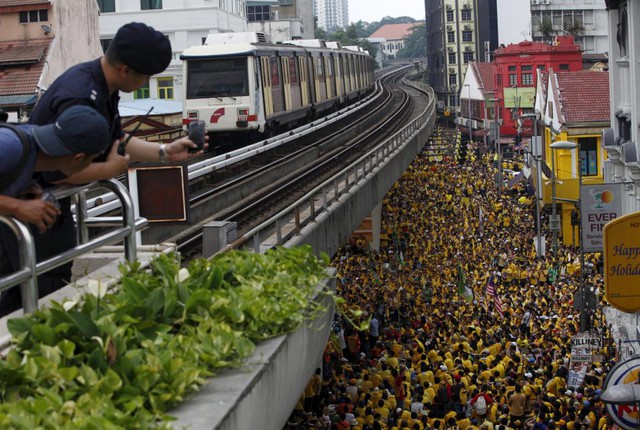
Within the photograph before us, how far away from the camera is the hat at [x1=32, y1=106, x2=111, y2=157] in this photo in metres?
4.30

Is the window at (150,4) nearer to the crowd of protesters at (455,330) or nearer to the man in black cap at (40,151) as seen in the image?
the crowd of protesters at (455,330)

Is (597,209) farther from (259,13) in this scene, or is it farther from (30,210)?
(259,13)

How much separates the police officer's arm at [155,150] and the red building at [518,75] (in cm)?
5702

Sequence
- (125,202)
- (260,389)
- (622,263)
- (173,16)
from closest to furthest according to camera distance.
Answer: (260,389) < (125,202) < (622,263) < (173,16)

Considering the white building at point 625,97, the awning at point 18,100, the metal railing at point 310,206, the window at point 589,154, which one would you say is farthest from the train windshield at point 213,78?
the window at point 589,154

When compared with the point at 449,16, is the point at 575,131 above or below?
below

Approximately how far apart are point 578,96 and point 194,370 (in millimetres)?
38508

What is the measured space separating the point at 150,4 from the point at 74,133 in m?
57.0

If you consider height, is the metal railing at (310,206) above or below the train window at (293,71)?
below

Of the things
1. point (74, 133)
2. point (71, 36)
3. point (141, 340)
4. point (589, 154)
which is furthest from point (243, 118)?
point (141, 340)

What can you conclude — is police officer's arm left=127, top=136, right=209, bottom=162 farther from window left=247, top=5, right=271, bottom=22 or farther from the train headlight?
window left=247, top=5, right=271, bottom=22

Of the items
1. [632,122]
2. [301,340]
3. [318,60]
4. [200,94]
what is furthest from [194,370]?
[318,60]

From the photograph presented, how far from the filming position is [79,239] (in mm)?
5727

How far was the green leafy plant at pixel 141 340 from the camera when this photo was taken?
3.57m
